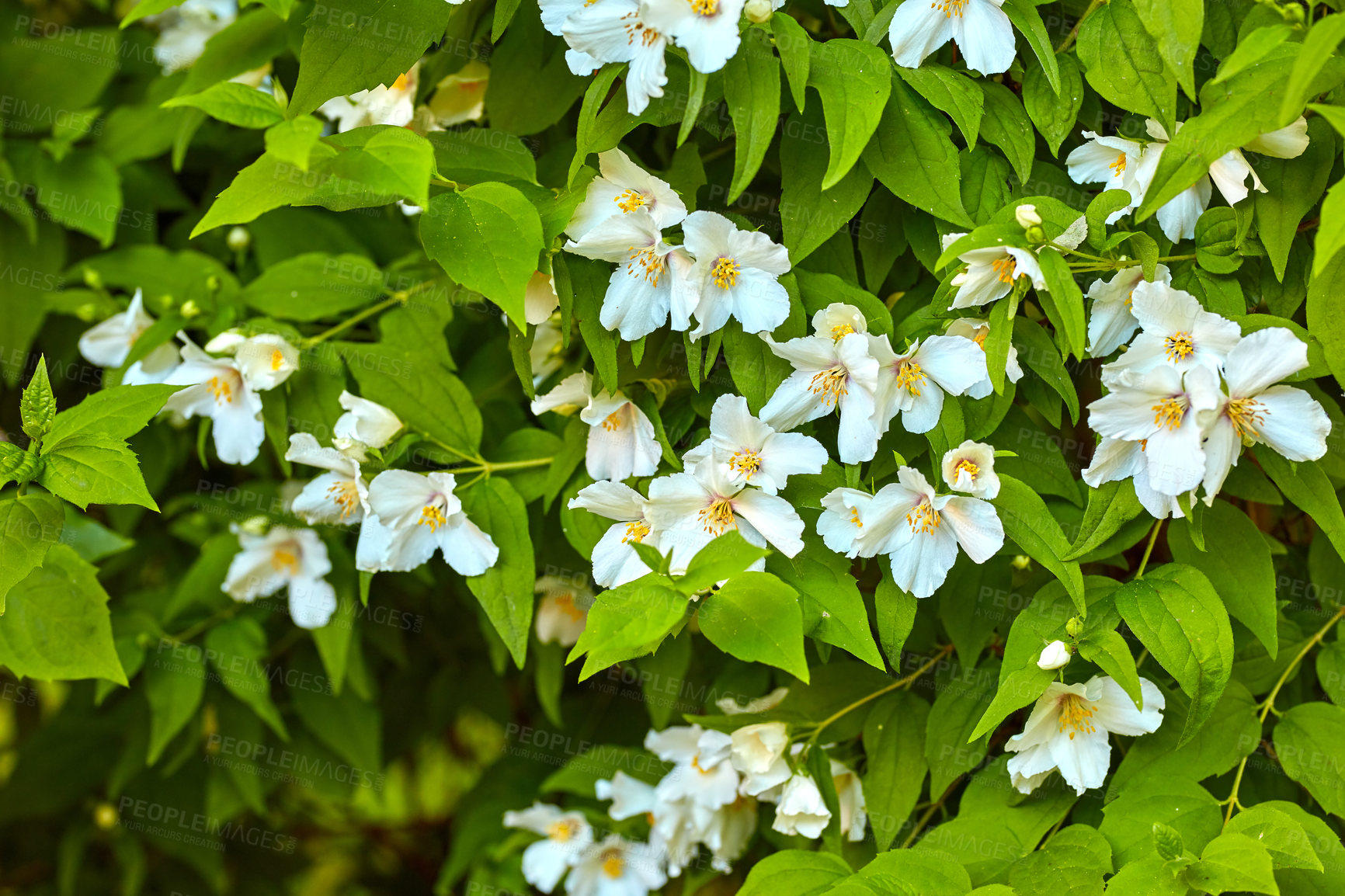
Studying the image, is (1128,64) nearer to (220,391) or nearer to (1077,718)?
(1077,718)

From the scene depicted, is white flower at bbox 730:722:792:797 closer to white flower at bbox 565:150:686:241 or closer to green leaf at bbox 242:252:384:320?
white flower at bbox 565:150:686:241

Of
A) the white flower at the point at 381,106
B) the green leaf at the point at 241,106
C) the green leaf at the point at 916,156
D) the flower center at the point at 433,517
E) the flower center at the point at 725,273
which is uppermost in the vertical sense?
the green leaf at the point at 241,106

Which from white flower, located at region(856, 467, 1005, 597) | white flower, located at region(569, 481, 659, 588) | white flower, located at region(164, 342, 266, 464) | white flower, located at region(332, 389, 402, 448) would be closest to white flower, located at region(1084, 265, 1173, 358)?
white flower, located at region(856, 467, 1005, 597)

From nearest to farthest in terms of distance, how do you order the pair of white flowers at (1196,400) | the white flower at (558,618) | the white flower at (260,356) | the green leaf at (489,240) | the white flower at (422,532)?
the pair of white flowers at (1196,400)
the green leaf at (489,240)
the white flower at (422,532)
the white flower at (260,356)
the white flower at (558,618)

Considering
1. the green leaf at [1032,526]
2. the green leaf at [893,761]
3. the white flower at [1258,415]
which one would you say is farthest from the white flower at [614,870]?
the white flower at [1258,415]

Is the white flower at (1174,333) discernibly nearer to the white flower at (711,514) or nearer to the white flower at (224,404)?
the white flower at (711,514)

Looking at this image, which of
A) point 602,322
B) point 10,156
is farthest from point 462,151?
point 10,156
